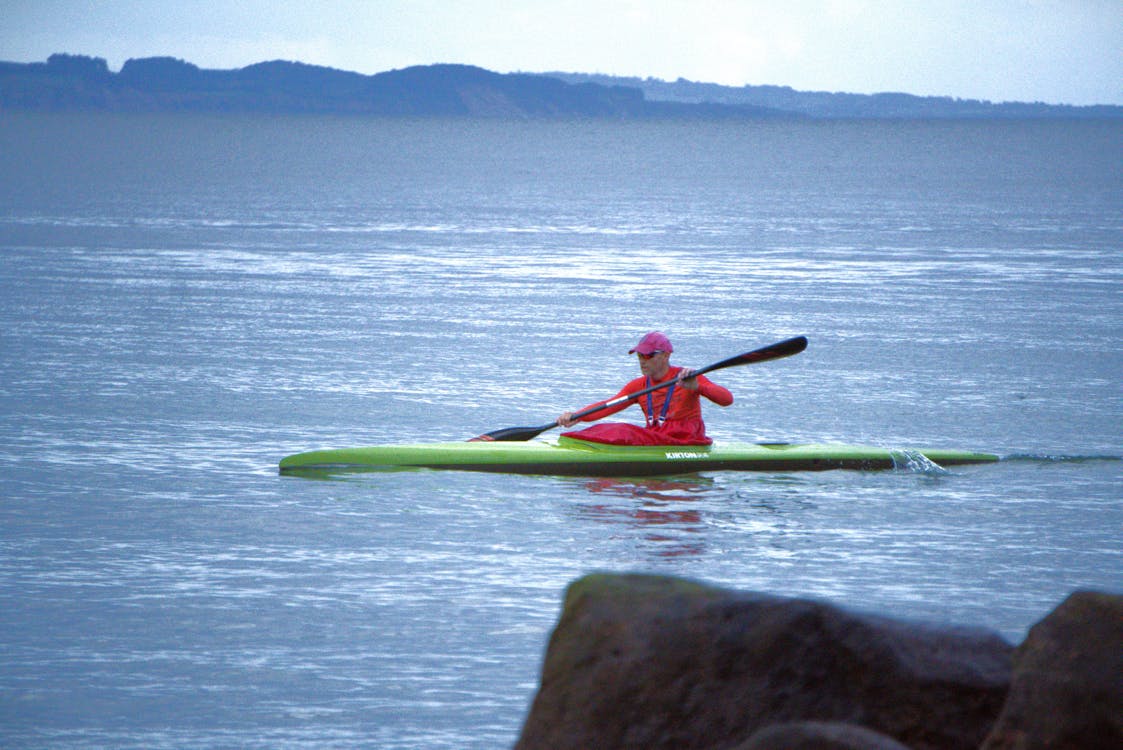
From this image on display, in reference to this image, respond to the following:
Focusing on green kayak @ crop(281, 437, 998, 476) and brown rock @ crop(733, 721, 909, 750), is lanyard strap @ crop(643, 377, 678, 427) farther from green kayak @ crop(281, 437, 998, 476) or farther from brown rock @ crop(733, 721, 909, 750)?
brown rock @ crop(733, 721, 909, 750)

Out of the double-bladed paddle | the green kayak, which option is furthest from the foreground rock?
the double-bladed paddle

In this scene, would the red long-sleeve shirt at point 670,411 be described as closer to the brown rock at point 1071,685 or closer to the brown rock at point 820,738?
the brown rock at point 1071,685

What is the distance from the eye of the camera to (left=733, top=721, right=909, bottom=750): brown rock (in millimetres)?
4219

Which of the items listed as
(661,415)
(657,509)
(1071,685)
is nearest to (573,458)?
(661,415)

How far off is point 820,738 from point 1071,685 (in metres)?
0.99

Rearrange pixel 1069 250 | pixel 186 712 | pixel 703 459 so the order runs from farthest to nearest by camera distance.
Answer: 1. pixel 1069 250
2. pixel 703 459
3. pixel 186 712

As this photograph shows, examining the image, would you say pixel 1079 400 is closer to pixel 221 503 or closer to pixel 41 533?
pixel 221 503

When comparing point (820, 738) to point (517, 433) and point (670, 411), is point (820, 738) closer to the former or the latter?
point (670, 411)

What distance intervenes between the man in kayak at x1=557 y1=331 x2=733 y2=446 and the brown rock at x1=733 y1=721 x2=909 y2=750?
856cm

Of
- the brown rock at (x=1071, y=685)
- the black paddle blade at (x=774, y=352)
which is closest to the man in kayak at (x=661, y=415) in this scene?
the black paddle blade at (x=774, y=352)

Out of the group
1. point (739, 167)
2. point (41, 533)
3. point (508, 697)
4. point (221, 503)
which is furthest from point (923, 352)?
point (739, 167)

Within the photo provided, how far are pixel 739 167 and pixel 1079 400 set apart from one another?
326ft

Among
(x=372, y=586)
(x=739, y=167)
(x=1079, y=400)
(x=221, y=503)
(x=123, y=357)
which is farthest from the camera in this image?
(x=739, y=167)

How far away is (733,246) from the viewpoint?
41.8 m
